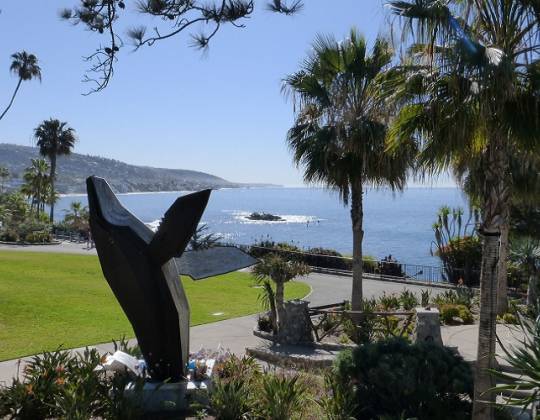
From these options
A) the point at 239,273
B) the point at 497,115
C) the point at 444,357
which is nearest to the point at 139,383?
the point at 444,357

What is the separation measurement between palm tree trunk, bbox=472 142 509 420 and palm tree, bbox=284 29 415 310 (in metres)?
6.56

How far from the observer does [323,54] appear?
15.1m

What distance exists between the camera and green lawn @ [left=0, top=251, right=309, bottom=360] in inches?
544

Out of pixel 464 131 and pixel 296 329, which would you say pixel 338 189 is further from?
pixel 464 131

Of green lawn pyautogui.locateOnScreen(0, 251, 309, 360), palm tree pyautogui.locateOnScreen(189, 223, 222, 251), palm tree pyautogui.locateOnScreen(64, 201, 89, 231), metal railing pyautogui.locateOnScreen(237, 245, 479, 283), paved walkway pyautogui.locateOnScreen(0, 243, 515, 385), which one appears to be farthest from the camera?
palm tree pyautogui.locateOnScreen(64, 201, 89, 231)

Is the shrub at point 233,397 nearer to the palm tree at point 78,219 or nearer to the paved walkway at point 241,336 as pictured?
the paved walkway at point 241,336

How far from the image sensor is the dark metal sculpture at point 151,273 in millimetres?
8391

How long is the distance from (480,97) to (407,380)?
13.2 feet

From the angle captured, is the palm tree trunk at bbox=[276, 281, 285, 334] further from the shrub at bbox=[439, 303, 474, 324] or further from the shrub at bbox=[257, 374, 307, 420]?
the shrub at bbox=[257, 374, 307, 420]

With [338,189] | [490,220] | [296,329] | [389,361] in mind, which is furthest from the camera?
[338,189]

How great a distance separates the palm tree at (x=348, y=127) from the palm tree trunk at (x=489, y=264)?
21.5ft

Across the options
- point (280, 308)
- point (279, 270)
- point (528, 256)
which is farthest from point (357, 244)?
point (528, 256)

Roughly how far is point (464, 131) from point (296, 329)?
794 centimetres

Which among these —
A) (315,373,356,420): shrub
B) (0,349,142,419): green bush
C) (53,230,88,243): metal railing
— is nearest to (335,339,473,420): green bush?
(315,373,356,420): shrub
